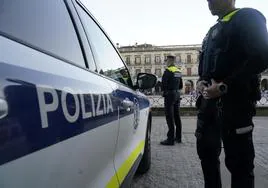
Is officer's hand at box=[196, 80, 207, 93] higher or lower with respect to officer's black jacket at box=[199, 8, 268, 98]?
lower

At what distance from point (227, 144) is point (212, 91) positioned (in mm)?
377

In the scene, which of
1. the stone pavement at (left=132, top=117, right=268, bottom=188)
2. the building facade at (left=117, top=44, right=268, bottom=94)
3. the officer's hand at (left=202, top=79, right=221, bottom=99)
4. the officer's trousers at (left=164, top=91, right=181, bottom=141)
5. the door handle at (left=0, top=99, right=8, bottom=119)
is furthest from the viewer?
the building facade at (left=117, top=44, right=268, bottom=94)

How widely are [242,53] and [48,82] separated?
1476mm

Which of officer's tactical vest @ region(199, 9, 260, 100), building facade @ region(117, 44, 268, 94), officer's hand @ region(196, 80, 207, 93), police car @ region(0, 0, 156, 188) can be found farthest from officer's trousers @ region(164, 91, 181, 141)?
building facade @ region(117, 44, 268, 94)

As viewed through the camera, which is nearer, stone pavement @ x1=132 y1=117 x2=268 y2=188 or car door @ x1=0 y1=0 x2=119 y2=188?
car door @ x1=0 y1=0 x2=119 y2=188

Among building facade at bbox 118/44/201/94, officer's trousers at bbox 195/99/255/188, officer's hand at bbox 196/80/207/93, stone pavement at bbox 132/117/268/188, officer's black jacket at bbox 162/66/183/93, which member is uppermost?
building facade at bbox 118/44/201/94

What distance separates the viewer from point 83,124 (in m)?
1.15

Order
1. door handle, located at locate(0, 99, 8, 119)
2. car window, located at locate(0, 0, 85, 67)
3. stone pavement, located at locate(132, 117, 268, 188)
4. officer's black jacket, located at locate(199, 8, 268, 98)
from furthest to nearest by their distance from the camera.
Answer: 1. stone pavement, located at locate(132, 117, 268, 188)
2. officer's black jacket, located at locate(199, 8, 268, 98)
3. car window, located at locate(0, 0, 85, 67)
4. door handle, located at locate(0, 99, 8, 119)

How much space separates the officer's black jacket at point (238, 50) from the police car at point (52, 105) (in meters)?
0.79

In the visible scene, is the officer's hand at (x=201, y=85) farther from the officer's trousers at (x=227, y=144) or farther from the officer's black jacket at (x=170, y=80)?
the officer's black jacket at (x=170, y=80)

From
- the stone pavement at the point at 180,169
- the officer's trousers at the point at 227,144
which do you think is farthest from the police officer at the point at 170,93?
the officer's trousers at the point at 227,144

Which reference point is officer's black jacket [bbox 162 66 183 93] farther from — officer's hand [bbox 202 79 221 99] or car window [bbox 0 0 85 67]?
car window [bbox 0 0 85 67]

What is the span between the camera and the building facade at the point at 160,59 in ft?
248

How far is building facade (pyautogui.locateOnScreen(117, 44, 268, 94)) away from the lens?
248 feet
